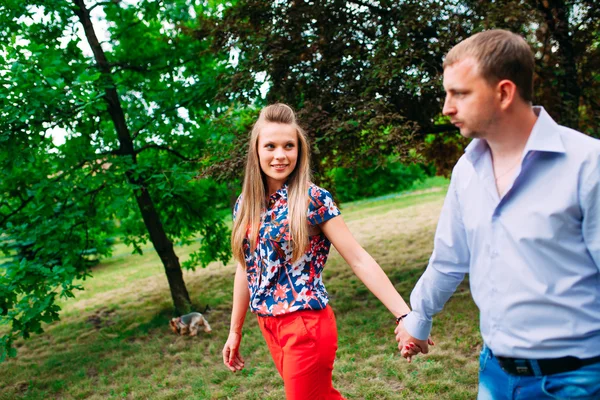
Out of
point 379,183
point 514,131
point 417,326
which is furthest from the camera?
point 379,183

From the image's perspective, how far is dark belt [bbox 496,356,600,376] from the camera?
1.53 m

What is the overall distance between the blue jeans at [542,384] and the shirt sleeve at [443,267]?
264mm

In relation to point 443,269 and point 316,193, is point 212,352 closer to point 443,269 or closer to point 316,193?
point 316,193

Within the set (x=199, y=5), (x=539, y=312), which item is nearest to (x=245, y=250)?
(x=539, y=312)

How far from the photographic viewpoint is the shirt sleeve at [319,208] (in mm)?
2420

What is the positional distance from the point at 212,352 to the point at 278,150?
3.90 meters

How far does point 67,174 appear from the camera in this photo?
6258 millimetres

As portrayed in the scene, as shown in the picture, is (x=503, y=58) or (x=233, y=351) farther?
(x=233, y=351)

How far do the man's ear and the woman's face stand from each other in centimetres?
111

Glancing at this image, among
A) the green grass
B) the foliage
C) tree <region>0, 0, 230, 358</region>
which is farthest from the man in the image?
the foliage

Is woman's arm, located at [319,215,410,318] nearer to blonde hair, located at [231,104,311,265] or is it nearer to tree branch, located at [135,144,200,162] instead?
blonde hair, located at [231,104,311,265]

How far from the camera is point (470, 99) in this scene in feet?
5.38

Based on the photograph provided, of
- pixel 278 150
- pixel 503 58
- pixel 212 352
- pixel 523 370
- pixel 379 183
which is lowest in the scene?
pixel 379 183

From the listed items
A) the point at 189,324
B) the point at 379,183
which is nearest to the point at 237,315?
the point at 189,324
